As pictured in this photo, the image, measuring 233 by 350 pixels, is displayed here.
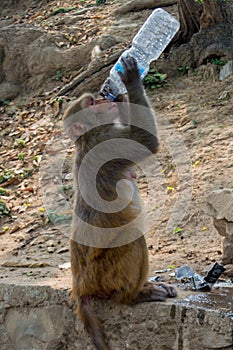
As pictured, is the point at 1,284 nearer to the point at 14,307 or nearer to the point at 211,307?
the point at 14,307

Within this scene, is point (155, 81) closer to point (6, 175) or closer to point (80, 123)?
point (6, 175)

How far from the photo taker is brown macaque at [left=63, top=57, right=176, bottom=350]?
484 centimetres

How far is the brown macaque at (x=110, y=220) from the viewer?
484cm

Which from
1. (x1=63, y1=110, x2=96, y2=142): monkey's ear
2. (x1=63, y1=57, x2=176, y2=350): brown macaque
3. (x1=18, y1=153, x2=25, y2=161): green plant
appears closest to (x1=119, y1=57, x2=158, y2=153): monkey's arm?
(x1=63, y1=57, x2=176, y2=350): brown macaque

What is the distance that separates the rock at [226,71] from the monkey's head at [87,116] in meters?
4.72

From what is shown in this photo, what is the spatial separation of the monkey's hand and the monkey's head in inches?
9.0

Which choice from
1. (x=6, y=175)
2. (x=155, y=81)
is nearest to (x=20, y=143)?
(x=6, y=175)

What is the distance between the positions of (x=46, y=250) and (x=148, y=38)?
270cm

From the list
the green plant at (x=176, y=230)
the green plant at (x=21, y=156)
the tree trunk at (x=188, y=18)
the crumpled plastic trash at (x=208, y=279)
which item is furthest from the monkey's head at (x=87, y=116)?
the tree trunk at (x=188, y=18)

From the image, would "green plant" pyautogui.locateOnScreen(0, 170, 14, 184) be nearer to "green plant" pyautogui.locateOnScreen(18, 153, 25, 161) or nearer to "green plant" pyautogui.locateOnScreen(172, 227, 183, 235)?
"green plant" pyautogui.locateOnScreen(18, 153, 25, 161)

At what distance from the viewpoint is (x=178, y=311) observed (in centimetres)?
473

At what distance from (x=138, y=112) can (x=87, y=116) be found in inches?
17.2

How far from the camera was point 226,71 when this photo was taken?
9625 millimetres

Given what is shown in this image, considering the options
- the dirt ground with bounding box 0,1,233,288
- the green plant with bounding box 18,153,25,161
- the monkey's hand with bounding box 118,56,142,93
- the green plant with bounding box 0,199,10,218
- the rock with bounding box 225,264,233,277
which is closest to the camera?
the monkey's hand with bounding box 118,56,142,93
